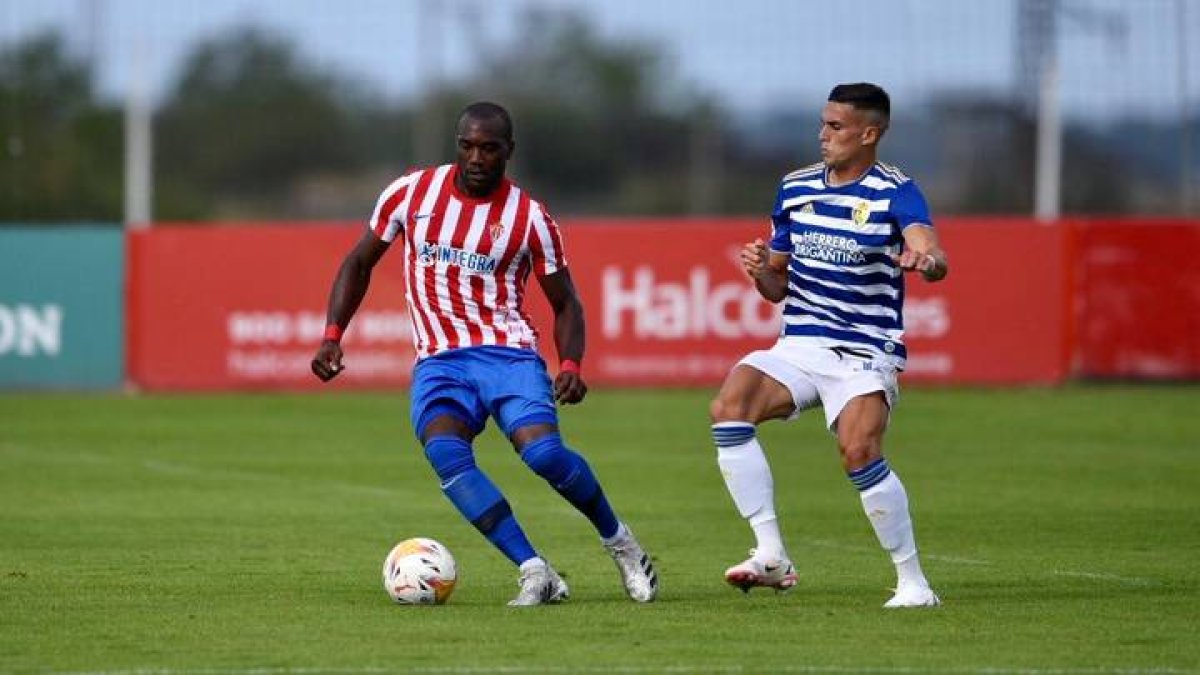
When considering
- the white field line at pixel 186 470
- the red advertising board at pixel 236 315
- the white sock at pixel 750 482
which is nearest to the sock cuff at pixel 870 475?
the white sock at pixel 750 482

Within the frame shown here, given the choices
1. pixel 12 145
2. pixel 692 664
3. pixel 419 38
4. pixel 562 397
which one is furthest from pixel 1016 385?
pixel 692 664

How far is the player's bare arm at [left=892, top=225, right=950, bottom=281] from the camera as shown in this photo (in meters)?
10.4

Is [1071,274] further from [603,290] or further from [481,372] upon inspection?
[481,372]

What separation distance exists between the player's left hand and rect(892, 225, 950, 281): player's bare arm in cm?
145

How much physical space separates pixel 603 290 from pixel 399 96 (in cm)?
904

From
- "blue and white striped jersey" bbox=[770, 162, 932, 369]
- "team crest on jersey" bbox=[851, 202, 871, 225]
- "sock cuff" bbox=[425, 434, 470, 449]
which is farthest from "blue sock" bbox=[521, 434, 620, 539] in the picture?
"team crest on jersey" bbox=[851, 202, 871, 225]

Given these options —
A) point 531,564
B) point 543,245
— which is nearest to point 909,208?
point 543,245

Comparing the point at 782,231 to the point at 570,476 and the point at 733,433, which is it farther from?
the point at 570,476

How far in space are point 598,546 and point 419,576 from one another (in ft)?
10.00

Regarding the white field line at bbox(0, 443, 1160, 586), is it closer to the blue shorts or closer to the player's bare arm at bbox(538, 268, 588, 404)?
the player's bare arm at bbox(538, 268, 588, 404)

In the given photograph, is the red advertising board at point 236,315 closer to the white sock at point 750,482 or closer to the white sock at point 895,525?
the white sock at point 750,482

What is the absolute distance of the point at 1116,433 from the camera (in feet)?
72.7

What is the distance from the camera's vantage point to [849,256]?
11133 millimetres

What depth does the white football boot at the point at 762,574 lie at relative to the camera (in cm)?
1096
